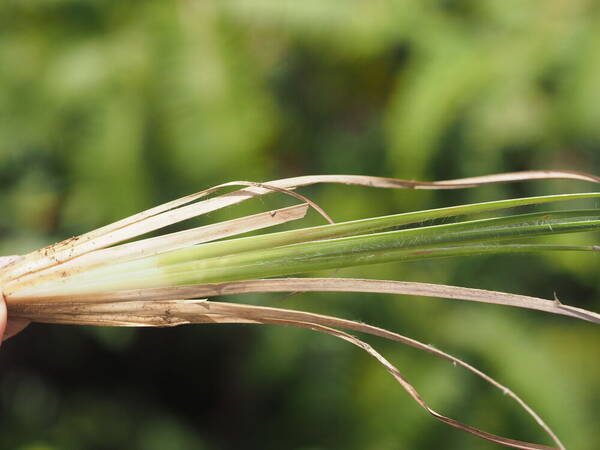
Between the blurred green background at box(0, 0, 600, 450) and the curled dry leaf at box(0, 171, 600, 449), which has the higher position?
the blurred green background at box(0, 0, 600, 450)

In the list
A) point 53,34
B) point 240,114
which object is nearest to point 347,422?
point 240,114

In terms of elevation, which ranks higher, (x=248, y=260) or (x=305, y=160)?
(x=305, y=160)

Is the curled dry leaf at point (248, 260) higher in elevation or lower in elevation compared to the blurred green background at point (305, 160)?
lower

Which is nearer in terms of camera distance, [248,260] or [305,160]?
[248,260]

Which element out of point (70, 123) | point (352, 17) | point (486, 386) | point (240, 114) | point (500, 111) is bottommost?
point (486, 386)

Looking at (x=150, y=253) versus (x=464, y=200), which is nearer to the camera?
(x=150, y=253)

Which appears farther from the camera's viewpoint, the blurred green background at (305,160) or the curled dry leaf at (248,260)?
the blurred green background at (305,160)

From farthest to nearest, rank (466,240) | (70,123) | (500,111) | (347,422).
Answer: (347,422)
(70,123)
(500,111)
(466,240)

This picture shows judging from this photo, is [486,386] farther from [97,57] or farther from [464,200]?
[97,57]
